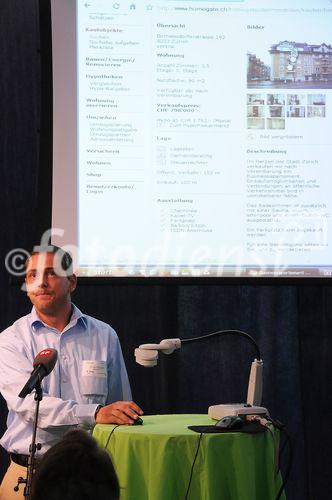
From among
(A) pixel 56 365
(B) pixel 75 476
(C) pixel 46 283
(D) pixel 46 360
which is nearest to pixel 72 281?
(C) pixel 46 283

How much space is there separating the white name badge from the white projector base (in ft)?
1.88

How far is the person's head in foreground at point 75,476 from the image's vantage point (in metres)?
1.53

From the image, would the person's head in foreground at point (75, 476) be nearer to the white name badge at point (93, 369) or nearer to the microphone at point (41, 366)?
the microphone at point (41, 366)

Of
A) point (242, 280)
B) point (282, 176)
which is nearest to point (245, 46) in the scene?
point (282, 176)

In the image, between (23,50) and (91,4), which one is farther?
(23,50)

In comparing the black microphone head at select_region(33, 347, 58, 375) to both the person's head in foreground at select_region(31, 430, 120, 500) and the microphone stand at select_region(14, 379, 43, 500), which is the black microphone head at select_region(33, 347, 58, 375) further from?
the person's head in foreground at select_region(31, 430, 120, 500)

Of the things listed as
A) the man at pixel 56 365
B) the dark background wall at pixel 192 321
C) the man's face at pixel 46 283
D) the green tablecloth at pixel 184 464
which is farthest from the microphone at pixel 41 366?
the dark background wall at pixel 192 321

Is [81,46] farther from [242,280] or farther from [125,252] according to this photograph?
[242,280]

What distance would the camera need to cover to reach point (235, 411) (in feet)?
10.6

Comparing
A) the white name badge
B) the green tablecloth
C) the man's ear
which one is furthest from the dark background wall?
the green tablecloth

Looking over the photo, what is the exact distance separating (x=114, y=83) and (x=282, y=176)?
954 mm

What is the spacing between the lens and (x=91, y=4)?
4.38 meters

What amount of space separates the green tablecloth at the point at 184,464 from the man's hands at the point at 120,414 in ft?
0.43

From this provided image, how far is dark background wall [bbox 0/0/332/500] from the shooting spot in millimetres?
4961
